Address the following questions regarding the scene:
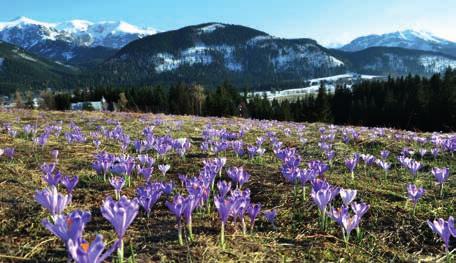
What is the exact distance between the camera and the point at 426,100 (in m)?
58.0

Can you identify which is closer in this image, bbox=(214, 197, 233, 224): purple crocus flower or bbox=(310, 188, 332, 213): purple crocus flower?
bbox=(214, 197, 233, 224): purple crocus flower

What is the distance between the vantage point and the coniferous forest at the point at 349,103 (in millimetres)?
54363

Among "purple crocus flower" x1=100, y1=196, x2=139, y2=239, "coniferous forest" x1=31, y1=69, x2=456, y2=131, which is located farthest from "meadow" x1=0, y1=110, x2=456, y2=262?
"coniferous forest" x1=31, y1=69, x2=456, y2=131

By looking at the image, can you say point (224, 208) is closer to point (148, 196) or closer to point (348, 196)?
point (148, 196)

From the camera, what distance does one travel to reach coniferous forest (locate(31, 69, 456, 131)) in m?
54.4

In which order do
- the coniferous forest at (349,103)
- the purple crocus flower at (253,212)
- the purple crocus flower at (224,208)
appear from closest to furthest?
the purple crocus flower at (224,208) < the purple crocus flower at (253,212) < the coniferous forest at (349,103)

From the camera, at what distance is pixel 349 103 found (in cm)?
8288

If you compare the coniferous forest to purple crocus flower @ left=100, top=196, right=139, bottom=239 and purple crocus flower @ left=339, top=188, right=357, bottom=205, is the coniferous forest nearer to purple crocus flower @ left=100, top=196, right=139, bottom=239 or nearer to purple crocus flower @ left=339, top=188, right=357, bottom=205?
purple crocus flower @ left=339, top=188, right=357, bottom=205

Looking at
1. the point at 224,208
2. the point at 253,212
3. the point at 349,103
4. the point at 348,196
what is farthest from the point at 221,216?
the point at 349,103

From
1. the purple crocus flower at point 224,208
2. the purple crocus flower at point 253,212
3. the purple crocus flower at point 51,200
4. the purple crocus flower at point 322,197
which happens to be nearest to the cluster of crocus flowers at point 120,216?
the purple crocus flower at point 51,200

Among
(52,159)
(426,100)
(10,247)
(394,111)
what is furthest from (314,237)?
(394,111)

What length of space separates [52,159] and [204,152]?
2182 mm

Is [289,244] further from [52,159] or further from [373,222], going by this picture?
[52,159]

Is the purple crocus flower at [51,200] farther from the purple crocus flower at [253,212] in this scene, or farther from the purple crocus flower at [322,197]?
the purple crocus flower at [322,197]
